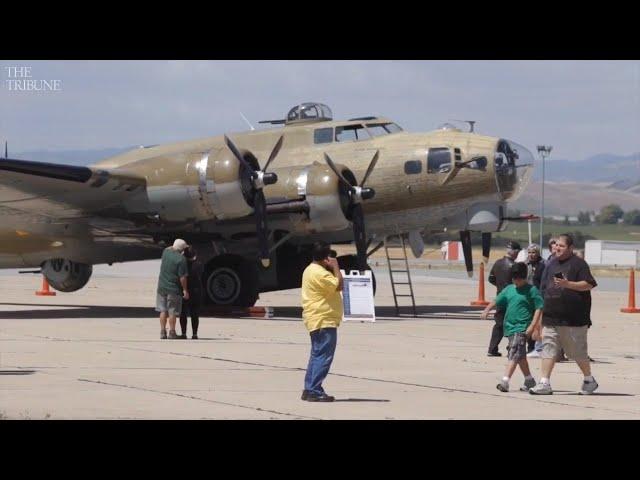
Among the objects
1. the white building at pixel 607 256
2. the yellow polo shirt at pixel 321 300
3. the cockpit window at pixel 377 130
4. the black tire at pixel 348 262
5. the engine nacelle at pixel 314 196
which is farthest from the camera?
the white building at pixel 607 256

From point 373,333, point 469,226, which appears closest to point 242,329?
point 373,333

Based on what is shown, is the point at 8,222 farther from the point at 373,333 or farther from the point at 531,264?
the point at 531,264

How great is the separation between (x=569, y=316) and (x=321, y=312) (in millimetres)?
2959

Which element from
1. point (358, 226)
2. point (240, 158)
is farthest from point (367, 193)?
point (240, 158)

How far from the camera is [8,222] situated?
2725 cm

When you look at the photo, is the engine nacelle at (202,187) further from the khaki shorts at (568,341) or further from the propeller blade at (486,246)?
the khaki shorts at (568,341)

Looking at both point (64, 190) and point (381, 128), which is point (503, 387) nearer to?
point (64, 190)

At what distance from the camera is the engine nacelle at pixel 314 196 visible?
82.9ft

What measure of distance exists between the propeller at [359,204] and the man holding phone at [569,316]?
11161 mm

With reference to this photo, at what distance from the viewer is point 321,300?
1355 cm

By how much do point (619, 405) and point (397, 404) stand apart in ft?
7.96

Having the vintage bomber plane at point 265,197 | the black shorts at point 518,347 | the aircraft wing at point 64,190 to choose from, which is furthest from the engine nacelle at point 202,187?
the black shorts at point 518,347

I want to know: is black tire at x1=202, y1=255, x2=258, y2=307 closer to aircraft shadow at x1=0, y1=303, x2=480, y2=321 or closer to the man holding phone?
aircraft shadow at x1=0, y1=303, x2=480, y2=321

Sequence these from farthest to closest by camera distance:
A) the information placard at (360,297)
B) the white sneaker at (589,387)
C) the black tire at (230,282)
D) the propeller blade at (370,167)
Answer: the black tire at (230,282)
the propeller blade at (370,167)
the information placard at (360,297)
the white sneaker at (589,387)
